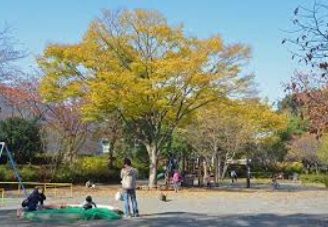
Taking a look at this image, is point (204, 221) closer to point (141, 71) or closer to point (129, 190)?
point (129, 190)


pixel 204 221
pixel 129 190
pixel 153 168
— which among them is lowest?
pixel 204 221

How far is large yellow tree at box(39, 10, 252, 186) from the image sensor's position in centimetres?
3061

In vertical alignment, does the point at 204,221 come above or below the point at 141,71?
below

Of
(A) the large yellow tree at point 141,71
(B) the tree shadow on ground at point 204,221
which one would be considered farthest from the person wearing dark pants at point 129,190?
(A) the large yellow tree at point 141,71

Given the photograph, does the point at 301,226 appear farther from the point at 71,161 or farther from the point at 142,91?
the point at 71,161

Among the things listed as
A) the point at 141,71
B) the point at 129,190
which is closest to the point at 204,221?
the point at 129,190

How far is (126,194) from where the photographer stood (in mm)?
14805

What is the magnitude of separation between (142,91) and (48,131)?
15302 millimetres

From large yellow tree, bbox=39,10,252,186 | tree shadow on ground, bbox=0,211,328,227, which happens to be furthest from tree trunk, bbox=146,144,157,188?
tree shadow on ground, bbox=0,211,328,227

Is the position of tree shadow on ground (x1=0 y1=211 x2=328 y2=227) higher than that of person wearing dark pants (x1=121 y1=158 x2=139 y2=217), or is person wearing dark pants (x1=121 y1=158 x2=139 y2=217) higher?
person wearing dark pants (x1=121 y1=158 x2=139 y2=217)

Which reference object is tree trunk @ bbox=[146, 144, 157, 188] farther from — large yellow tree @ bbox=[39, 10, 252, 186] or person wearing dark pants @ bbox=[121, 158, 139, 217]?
person wearing dark pants @ bbox=[121, 158, 139, 217]

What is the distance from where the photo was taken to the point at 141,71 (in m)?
31.2

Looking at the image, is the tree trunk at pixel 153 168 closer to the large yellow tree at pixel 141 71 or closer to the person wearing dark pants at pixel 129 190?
the large yellow tree at pixel 141 71

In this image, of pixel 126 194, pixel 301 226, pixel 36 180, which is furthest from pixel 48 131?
pixel 301 226
